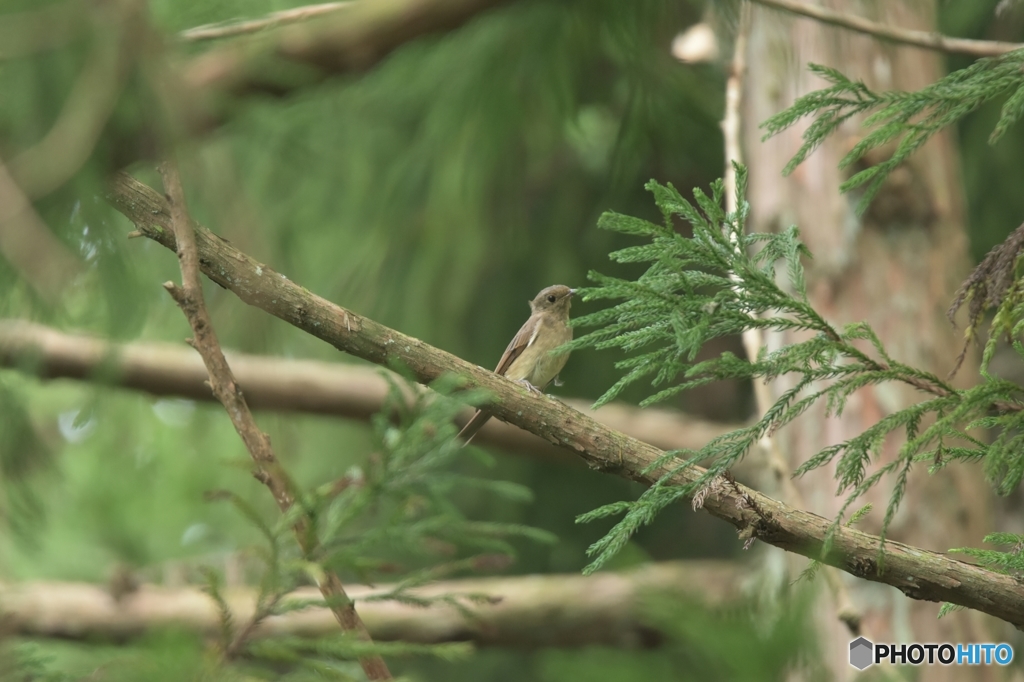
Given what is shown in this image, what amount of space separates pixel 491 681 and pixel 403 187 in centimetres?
410

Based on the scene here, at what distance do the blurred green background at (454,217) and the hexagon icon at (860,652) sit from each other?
213cm

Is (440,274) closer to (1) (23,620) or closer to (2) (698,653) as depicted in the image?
(1) (23,620)

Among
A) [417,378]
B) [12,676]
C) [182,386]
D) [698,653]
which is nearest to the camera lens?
[698,653]

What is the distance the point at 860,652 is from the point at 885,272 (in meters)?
2.06

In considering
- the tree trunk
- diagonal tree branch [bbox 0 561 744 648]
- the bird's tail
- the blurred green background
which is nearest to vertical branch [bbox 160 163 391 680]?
the blurred green background

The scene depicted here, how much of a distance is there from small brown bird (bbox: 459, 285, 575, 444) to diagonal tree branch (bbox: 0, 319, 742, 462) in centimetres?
40

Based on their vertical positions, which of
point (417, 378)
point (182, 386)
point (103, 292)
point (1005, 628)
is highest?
point (182, 386)

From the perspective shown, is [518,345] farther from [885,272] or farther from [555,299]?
[885,272]

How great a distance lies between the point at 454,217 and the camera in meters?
6.56

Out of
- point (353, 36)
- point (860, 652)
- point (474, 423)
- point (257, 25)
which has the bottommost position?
point (860, 652)

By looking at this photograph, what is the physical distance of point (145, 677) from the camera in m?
1.78

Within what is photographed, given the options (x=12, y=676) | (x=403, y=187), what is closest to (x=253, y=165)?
(x=403, y=187)

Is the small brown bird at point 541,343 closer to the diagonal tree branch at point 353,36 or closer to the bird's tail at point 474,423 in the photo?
the bird's tail at point 474,423

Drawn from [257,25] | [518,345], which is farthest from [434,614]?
[257,25]
